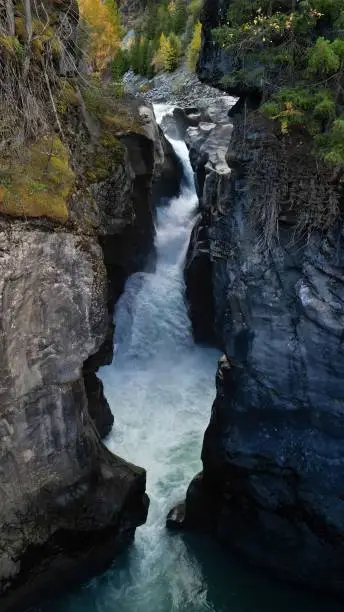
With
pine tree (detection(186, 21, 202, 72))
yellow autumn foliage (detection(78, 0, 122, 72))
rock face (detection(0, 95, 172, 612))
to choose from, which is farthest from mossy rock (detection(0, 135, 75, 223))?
pine tree (detection(186, 21, 202, 72))

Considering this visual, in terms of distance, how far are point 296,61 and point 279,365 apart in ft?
19.4

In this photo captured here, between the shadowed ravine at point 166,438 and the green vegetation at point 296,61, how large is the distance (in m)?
8.67

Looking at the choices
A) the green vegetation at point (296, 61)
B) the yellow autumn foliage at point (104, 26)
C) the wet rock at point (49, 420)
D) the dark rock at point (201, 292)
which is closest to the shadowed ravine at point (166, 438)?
the dark rock at point (201, 292)

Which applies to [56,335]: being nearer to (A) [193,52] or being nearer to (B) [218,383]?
(B) [218,383]

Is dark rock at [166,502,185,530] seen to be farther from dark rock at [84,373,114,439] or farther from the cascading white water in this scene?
dark rock at [84,373,114,439]

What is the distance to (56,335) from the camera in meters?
9.61

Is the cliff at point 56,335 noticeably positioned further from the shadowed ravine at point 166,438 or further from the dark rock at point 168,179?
the dark rock at point 168,179

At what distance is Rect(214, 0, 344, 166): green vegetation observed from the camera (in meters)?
9.71

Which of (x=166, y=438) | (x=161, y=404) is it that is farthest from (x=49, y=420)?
(x=161, y=404)

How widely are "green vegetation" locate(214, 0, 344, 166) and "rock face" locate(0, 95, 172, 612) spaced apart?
3340 mm

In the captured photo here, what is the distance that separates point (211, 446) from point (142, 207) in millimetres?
9244

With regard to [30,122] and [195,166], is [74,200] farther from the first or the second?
[195,166]

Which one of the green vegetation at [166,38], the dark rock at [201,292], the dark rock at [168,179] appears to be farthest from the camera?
the green vegetation at [166,38]

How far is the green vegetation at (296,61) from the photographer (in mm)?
9711
